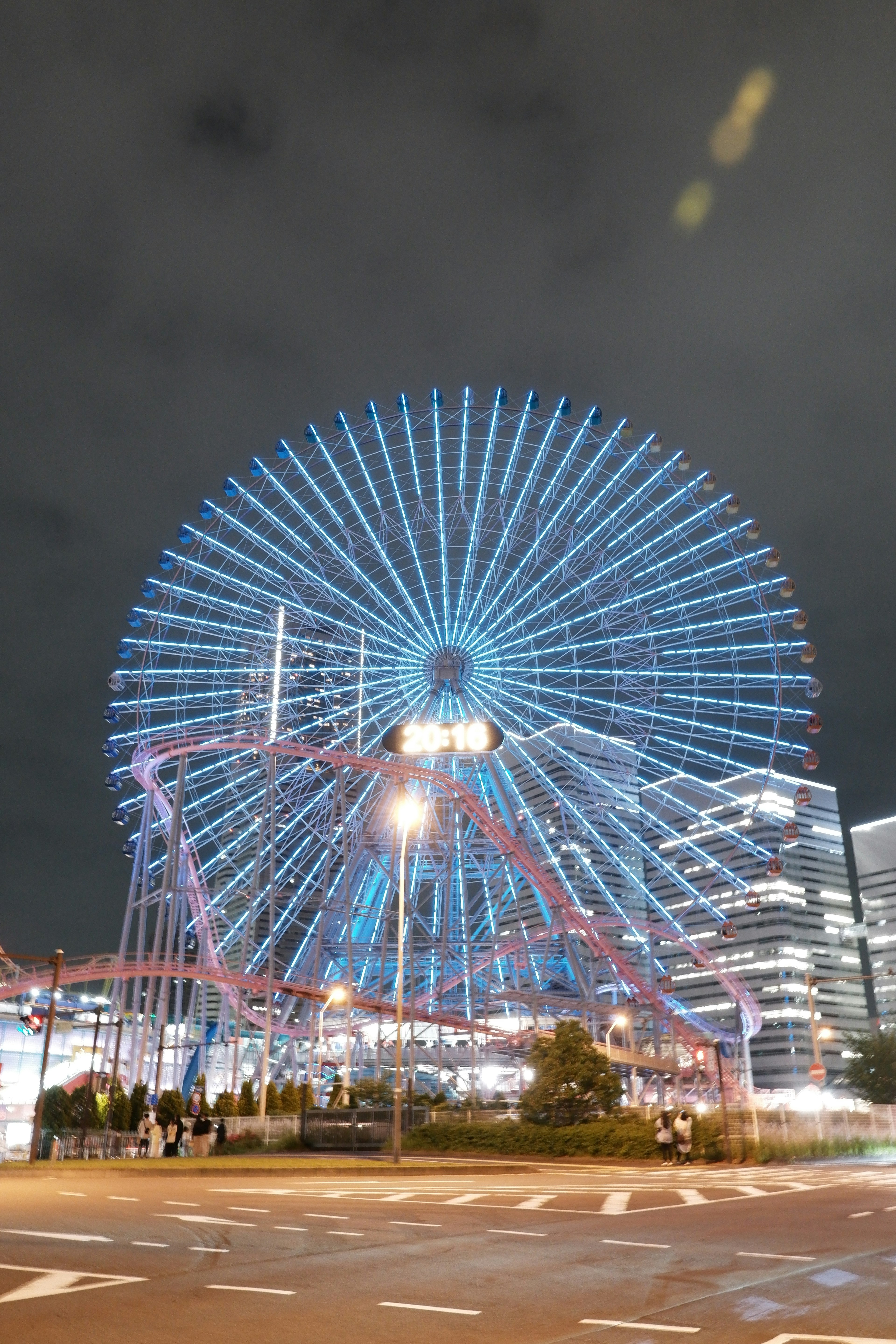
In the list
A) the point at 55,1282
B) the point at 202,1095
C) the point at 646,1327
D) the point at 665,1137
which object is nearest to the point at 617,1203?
the point at 55,1282

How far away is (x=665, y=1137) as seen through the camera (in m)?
24.2

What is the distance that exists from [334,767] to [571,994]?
26.8 m

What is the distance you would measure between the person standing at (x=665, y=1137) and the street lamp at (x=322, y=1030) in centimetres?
1922

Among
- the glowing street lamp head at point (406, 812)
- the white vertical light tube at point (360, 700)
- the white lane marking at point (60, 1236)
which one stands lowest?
the white lane marking at point (60, 1236)

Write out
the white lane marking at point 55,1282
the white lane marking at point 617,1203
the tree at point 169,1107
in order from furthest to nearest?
the tree at point 169,1107
the white lane marking at point 617,1203
the white lane marking at point 55,1282

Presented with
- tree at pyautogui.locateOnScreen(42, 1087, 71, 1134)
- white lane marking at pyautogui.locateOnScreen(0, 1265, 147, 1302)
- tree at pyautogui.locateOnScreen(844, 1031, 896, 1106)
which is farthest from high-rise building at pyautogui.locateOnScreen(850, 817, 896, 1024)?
white lane marking at pyautogui.locateOnScreen(0, 1265, 147, 1302)

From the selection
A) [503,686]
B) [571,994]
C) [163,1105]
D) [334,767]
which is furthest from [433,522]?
[571,994]

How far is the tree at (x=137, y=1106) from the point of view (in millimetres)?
37812

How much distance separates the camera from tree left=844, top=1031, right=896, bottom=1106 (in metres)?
55.5

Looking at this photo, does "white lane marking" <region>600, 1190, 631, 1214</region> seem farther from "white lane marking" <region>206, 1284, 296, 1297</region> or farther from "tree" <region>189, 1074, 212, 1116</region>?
"tree" <region>189, 1074, 212, 1116</region>

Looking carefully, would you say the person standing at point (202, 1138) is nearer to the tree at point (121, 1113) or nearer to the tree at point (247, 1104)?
the tree at point (247, 1104)

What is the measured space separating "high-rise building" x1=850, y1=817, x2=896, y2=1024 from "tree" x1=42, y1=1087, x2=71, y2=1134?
4610 inches

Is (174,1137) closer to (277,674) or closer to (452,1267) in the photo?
(277,674)

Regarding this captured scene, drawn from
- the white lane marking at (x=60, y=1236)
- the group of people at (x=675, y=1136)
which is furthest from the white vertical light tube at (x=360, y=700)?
the white lane marking at (x=60, y=1236)
